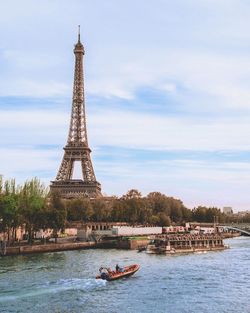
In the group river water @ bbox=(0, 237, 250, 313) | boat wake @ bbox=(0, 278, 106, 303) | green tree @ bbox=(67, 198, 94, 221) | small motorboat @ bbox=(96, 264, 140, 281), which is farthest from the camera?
green tree @ bbox=(67, 198, 94, 221)

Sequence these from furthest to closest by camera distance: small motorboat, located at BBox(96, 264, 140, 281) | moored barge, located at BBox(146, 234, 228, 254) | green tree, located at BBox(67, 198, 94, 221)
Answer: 1. green tree, located at BBox(67, 198, 94, 221)
2. moored barge, located at BBox(146, 234, 228, 254)
3. small motorboat, located at BBox(96, 264, 140, 281)

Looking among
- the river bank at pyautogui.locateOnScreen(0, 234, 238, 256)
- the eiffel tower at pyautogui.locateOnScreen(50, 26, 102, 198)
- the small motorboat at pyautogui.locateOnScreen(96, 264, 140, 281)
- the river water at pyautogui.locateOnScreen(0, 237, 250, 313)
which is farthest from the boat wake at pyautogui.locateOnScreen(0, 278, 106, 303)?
the eiffel tower at pyautogui.locateOnScreen(50, 26, 102, 198)

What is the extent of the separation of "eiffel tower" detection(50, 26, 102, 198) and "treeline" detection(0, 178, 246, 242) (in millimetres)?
6107

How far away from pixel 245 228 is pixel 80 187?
48.5 metres

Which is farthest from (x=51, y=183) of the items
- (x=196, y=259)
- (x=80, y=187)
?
(x=196, y=259)

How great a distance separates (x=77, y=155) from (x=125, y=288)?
103126 millimetres

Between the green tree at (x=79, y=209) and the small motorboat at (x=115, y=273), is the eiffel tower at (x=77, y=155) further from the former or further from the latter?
the small motorboat at (x=115, y=273)

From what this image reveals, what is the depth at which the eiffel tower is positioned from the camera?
14375 centimetres

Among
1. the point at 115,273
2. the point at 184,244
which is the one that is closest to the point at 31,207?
the point at 184,244

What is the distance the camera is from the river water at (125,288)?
123 feet

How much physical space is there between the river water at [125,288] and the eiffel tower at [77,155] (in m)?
78.3

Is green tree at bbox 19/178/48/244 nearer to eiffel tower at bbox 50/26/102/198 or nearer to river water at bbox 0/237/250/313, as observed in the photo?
river water at bbox 0/237/250/313

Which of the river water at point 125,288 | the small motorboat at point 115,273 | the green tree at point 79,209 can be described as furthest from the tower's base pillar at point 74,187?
the small motorboat at point 115,273

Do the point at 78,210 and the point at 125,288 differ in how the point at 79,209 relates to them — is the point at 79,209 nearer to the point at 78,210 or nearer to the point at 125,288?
the point at 78,210
